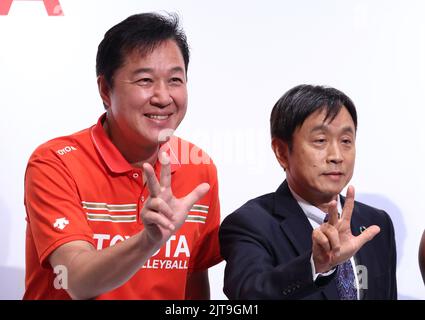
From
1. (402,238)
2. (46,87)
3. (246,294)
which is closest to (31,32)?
(46,87)

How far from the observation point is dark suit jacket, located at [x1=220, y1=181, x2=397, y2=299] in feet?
4.25

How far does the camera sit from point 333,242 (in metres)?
1.23

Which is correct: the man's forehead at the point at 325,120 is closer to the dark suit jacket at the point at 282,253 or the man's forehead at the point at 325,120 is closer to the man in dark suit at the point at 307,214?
the man in dark suit at the point at 307,214

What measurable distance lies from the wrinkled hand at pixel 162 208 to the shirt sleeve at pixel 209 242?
0.46m

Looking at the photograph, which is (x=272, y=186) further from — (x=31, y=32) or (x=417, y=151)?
(x=31, y=32)

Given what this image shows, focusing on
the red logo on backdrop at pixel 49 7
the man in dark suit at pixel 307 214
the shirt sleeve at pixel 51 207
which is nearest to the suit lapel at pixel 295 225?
the man in dark suit at pixel 307 214

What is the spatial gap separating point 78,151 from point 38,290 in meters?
0.33

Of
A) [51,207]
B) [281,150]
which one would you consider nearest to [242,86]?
[281,150]

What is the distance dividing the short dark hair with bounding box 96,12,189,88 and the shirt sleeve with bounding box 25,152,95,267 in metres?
0.25

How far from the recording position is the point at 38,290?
5.23ft

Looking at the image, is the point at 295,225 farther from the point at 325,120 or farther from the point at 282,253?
the point at 325,120

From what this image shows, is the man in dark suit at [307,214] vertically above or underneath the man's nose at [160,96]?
underneath

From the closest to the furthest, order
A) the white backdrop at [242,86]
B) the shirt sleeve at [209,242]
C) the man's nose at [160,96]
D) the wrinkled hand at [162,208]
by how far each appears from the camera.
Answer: the wrinkled hand at [162,208] < the man's nose at [160,96] < the shirt sleeve at [209,242] < the white backdrop at [242,86]

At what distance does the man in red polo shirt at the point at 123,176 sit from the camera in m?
1.50
